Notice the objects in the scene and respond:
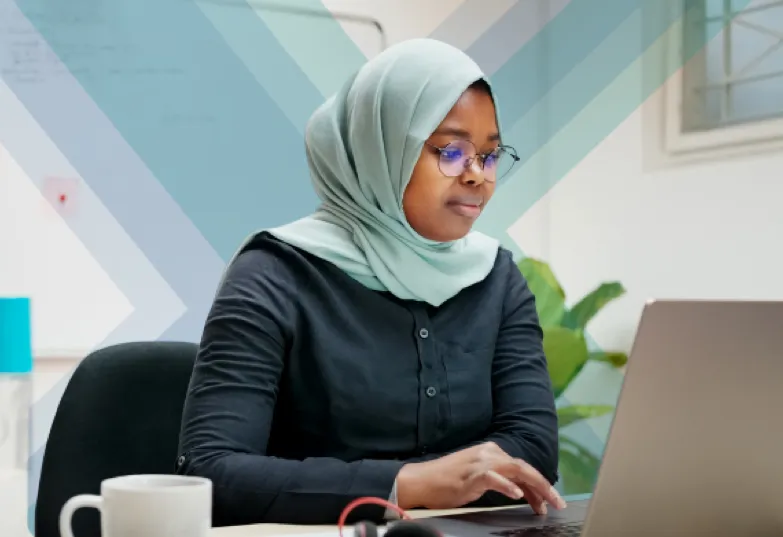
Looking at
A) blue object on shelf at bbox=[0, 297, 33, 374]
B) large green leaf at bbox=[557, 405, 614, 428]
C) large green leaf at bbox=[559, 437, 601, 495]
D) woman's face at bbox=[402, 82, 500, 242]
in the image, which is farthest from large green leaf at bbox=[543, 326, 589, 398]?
blue object on shelf at bbox=[0, 297, 33, 374]

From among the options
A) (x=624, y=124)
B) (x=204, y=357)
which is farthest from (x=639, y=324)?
(x=624, y=124)

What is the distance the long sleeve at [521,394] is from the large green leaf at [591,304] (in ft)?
4.61

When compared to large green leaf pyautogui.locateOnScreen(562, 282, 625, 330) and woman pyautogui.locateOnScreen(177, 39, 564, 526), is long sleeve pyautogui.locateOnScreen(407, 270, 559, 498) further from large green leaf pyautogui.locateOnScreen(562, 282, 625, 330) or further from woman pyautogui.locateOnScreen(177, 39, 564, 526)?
large green leaf pyautogui.locateOnScreen(562, 282, 625, 330)

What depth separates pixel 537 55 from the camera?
3271 millimetres

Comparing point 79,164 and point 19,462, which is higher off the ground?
point 79,164

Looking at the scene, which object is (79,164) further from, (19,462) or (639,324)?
(639,324)

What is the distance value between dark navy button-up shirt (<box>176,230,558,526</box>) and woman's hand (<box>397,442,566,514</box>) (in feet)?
0.08

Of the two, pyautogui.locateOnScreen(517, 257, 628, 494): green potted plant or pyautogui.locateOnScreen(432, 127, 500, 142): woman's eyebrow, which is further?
pyautogui.locateOnScreen(517, 257, 628, 494): green potted plant

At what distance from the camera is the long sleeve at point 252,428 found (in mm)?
1040

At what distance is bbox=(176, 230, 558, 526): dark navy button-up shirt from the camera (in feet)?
3.62

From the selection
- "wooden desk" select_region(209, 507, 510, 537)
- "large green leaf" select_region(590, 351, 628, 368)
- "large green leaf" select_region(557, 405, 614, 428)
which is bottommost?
"large green leaf" select_region(557, 405, 614, 428)

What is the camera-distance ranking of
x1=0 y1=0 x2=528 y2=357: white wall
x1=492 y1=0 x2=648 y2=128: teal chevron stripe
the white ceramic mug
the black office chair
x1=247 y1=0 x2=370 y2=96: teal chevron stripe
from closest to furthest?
the white ceramic mug < the black office chair < x1=0 y1=0 x2=528 y2=357: white wall < x1=247 y1=0 x2=370 y2=96: teal chevron stripe < x1=492 y1=0 x2=648 y2=128: teal chevron stripe

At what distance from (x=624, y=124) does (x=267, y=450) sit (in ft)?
6.83

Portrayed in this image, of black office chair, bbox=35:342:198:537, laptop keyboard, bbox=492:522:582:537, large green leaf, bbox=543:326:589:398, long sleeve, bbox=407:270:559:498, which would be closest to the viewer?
laptop keyboard, bbox=492:522:582:537
